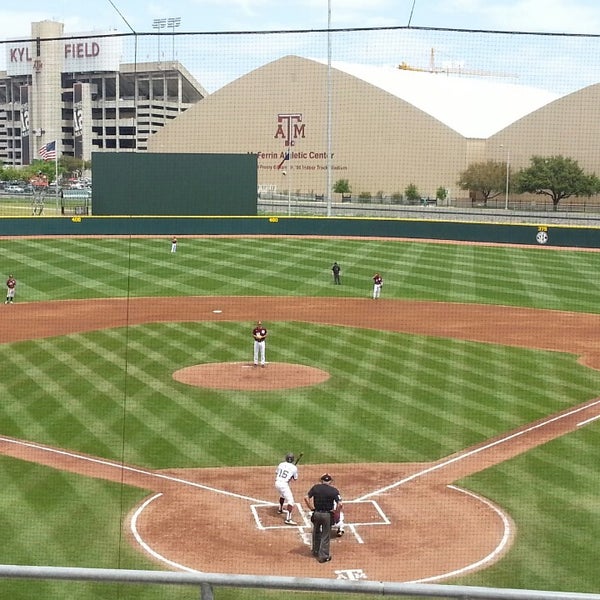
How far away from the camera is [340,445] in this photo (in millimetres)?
13820

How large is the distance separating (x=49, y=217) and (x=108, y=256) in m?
6.06

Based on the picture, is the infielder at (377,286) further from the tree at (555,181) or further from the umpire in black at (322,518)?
the tree at (555,181)

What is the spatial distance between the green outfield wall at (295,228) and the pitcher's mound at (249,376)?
2638 centimetres

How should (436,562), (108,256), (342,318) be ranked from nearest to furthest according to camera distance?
1. (436,562)
2. (342,318)
3. (108,256)

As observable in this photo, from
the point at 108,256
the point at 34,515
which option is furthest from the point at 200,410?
the point at 108,256

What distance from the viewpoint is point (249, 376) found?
1806 centimetres

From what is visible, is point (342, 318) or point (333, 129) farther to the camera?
point (333, 129)

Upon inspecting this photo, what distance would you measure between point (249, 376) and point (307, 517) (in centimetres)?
720

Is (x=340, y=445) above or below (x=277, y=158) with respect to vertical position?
below

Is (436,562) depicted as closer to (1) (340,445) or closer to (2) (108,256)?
(1) (340,445)

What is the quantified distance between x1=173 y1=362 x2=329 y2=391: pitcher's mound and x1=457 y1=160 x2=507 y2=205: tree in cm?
3539

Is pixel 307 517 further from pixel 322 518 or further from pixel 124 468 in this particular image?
pixel 124 468

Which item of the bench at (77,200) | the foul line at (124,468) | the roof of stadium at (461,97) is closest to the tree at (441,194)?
the roof of stadium at (461,97)

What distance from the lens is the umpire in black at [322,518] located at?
9.57m
